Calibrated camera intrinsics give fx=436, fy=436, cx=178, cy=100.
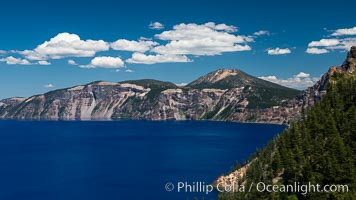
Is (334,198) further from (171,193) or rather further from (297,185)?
(171,193)

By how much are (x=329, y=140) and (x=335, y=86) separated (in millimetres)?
61453

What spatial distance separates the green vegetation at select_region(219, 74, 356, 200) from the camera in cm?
12050

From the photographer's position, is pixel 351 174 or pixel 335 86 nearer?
pixel 351 174

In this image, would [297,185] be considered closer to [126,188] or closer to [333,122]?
[333,122]

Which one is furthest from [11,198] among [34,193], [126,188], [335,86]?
[335,86]

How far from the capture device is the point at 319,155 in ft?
437

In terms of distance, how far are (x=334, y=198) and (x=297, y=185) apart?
→ 16152mm

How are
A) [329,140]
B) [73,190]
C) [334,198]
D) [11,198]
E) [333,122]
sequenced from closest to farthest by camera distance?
[334,198] → [329,140] → [333,122] → [11,198] → [73,190]

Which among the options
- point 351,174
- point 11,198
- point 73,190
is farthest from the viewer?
point 73,190

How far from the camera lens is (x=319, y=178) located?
121938 mm

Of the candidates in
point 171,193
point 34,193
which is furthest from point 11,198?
point 171,193

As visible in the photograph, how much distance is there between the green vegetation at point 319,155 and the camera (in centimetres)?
12050

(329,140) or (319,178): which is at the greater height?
(329,140)

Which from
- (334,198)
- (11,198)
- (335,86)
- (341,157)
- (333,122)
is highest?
(335,86)
